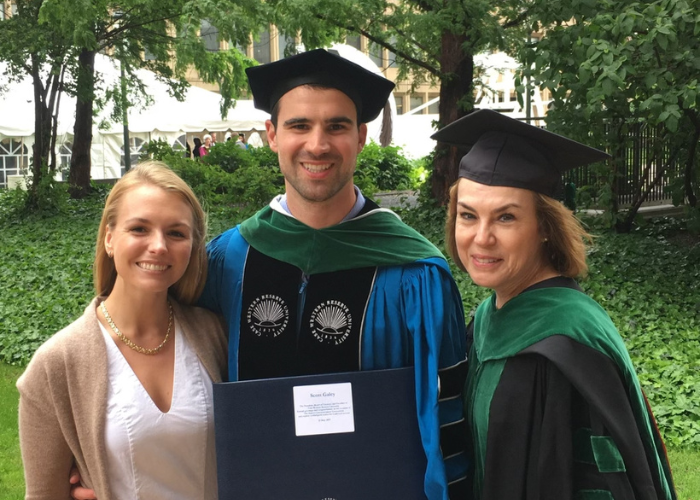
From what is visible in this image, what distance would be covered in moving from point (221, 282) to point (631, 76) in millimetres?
4943

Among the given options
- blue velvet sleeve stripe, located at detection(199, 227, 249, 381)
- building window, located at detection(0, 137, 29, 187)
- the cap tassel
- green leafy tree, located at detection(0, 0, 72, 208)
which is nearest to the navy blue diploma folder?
blue velvet sleeve stripe, located at detection(199, 227, 249, 381)

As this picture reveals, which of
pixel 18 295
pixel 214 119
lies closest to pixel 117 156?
pixel 214 119

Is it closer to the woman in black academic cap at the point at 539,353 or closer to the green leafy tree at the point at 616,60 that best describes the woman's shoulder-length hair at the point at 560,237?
the woman in black academic cap at the point at 539,353

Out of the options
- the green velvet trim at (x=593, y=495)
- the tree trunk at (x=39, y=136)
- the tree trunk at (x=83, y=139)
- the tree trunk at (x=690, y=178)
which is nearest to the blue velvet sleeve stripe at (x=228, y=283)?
the green velvet trim at (x=593, y=495)

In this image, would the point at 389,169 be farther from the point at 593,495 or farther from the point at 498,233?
the point at 593,495

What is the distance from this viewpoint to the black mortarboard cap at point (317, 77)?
8.16ft

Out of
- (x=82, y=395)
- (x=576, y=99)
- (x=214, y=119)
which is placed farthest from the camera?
(x=214, y=119)

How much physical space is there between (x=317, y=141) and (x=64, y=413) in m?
1.07

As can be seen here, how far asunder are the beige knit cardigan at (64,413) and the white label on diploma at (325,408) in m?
0.55

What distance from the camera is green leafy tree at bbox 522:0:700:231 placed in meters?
5.94

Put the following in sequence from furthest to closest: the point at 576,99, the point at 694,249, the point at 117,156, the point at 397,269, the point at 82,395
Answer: the point at 117,156
the point at 694,249
the point at 576,99
the point at 397,269
the point at 82,395

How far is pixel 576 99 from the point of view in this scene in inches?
276

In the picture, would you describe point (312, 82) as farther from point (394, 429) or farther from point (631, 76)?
point (631, 76)

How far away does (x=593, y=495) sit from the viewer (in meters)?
2.05
